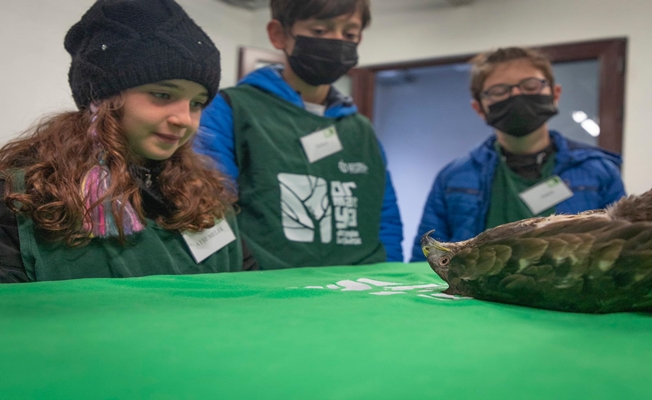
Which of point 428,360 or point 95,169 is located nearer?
point 428,360

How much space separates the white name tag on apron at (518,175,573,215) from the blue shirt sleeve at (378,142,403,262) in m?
0.45

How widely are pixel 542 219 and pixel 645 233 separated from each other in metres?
0.13

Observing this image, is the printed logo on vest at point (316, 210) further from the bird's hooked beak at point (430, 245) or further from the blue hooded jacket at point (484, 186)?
the bird's hooked beak at point (430, 245)

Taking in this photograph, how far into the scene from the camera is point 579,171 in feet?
6.72

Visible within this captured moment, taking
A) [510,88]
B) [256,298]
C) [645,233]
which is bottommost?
[256,298]

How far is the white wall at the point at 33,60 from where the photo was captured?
4.35 ft

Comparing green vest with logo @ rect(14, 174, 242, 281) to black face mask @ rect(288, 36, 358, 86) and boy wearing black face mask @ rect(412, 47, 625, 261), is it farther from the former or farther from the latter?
boy wearing black face mask @ rect(412, 47, 625, 261)

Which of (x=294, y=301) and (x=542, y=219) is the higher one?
(x=542, y=219)

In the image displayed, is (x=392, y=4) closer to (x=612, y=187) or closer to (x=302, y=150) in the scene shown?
(x=612, y=187)

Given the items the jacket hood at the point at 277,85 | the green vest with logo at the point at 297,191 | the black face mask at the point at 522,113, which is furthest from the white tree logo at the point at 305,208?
the black face mask at the point at 522,113

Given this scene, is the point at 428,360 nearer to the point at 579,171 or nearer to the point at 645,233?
the point at 645,233

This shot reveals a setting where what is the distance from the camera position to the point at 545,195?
2002mm

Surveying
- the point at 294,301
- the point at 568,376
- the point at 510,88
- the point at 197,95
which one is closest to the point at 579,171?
the point at 510,88

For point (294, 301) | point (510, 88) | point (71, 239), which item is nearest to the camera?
point (294, 301)
